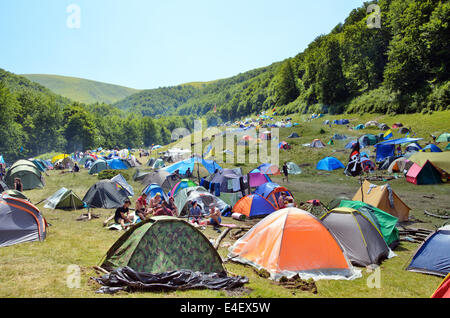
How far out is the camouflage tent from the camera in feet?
21.3

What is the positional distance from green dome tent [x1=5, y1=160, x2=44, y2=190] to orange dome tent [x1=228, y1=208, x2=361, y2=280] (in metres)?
19.7

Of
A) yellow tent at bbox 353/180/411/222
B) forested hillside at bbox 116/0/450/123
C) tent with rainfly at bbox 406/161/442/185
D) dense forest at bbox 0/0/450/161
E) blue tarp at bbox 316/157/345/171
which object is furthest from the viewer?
dense forest at bbox 0/0/450/161

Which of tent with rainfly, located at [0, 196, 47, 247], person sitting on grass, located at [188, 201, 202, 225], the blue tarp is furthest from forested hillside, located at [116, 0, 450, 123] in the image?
tent with rainfly, located at [0, 196, 47, 247]

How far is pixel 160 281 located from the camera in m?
5.93

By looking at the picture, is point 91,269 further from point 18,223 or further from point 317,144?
point 317,144

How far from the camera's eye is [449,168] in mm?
19500

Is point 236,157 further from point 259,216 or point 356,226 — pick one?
point 356,226

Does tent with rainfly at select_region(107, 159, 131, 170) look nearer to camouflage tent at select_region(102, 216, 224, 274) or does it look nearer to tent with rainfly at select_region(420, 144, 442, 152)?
camouflage tent at select_region(102, 216, 224, 274)

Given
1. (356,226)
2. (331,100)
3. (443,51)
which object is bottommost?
(356,226)

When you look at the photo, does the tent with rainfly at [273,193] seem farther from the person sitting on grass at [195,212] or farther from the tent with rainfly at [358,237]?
the tent with rainfly at [358,237]
